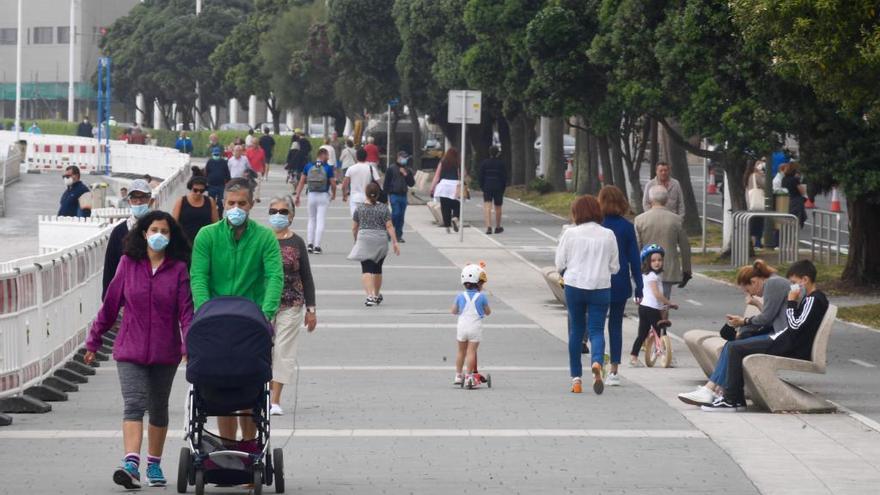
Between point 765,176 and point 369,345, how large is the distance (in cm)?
1577

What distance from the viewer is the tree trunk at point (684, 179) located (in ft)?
107

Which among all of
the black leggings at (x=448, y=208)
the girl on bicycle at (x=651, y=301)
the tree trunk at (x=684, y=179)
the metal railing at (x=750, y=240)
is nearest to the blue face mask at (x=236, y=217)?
the girl on bicycle at (x=651, y=301)

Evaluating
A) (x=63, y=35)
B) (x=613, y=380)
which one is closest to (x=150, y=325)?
(x=613, y=380)

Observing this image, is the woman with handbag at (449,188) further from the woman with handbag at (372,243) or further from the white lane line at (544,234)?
the woman with handbag at (372,243)

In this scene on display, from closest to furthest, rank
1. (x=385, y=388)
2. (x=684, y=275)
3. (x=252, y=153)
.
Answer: (x=385, y=388)
(x=684, y=275)
(x=252, y=153)

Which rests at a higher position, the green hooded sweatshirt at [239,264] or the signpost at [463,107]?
the signpost at [463,107]

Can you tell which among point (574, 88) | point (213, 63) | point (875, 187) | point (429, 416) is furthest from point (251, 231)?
point (213, 63)

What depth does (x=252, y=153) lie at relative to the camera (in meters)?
44.3

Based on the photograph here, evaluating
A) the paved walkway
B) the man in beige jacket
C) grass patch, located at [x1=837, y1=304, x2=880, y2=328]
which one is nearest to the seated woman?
the paved walkway

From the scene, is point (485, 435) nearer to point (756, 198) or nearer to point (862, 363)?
point (862, 363)

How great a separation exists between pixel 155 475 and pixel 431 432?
2594 millimetres

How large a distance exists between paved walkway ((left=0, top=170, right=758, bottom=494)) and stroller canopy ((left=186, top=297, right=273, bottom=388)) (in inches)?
41.2

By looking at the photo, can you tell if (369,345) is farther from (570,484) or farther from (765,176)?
(765,176)

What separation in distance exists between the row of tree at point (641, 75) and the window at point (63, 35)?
215 ft
